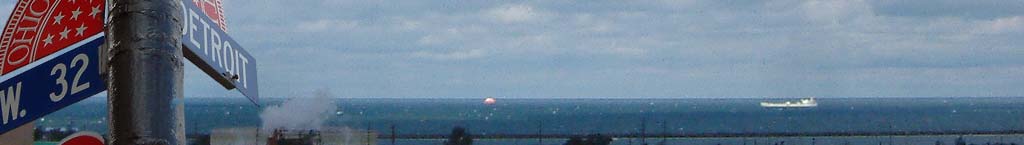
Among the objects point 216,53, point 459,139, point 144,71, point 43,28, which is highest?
point 459,139

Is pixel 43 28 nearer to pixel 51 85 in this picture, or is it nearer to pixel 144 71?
pixel 51 85

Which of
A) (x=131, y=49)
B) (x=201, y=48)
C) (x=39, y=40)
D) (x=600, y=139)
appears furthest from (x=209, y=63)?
(x=600, y=139)

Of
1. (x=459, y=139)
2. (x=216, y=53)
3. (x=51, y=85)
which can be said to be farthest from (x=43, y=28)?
(x=459, y=139)

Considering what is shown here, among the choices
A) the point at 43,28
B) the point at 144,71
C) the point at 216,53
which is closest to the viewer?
the point at 144,71

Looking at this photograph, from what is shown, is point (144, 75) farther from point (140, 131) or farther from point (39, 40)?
point (39, 40)

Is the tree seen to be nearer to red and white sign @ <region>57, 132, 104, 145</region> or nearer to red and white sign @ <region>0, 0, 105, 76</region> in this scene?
red and white sign @ <region>0, 0, 105, 76</region>

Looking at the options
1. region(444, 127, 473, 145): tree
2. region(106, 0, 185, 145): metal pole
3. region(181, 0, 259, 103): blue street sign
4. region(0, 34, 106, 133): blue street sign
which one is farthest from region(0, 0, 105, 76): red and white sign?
region(444, 127, 473, 145): tree

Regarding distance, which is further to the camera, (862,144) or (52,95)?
(862,144)

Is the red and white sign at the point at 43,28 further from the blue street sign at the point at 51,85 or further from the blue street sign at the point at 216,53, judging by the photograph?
the blue street sign at the point at 216,53
